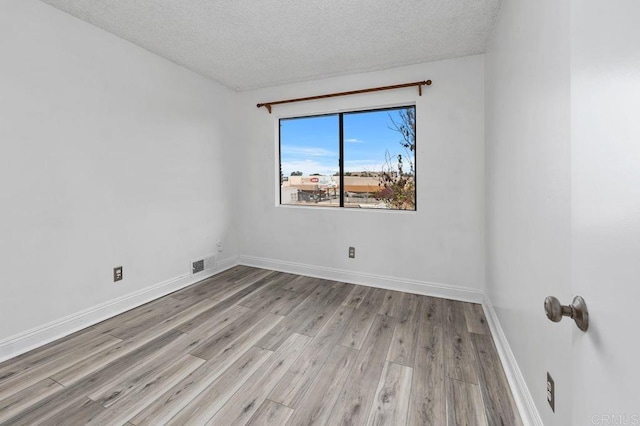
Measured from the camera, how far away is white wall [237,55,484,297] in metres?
2.86

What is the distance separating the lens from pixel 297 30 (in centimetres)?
246

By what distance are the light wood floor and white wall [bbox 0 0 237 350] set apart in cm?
46

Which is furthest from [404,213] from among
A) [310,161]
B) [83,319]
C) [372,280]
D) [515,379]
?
[83,319]

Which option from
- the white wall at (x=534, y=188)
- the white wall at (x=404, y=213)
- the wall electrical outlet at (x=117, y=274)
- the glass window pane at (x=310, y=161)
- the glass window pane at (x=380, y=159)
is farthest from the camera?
the glass window pane at (x=310, y=161)

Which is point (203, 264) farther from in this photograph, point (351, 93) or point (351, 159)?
point (351, 93)

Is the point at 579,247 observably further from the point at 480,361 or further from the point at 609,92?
the point at 480,361

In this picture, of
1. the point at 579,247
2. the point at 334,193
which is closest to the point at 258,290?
the point at 334,193

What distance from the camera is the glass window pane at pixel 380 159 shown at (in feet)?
10.6

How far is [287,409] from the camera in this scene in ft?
5.06

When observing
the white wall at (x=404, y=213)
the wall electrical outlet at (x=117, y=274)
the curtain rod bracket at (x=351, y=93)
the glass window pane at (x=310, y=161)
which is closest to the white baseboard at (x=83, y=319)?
the wall electrical outlet at (x=117, y=274)

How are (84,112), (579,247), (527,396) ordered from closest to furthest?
(579,247) → (527,396) → (84,112)

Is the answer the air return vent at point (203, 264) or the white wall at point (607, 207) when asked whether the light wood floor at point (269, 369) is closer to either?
the air return vent at point (203, 264)

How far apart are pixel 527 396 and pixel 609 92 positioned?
1.57 metres

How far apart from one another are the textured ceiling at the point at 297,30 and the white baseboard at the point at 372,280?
7.70 ft
